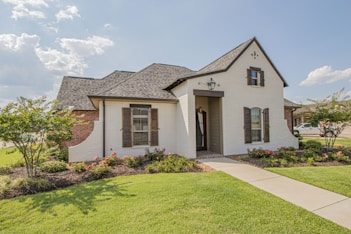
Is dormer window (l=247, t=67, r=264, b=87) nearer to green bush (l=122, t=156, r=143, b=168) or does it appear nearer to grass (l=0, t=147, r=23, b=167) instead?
green bush (l=122, t=156, r=143, b=168)

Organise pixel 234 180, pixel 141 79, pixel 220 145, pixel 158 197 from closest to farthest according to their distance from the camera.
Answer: pixel 158 197, pixel 234 180, pixel 220 145, pixel 141 79

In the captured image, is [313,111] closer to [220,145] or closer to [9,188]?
[220,145]

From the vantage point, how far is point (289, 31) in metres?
10.2

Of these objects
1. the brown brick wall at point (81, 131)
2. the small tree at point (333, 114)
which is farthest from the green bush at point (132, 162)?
the small tree at point (333, 114)

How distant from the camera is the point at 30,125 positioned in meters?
5.55

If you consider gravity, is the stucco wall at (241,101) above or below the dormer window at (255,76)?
below

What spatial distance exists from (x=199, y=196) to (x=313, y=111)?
34.8ft

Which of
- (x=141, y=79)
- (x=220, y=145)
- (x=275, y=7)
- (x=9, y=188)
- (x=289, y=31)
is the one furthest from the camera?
(x=141, y=79)

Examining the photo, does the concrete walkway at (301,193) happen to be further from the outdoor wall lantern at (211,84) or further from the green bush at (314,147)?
the green bush at (314,147)

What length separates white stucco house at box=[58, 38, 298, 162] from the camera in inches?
342

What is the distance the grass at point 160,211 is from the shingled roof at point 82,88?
838 cm

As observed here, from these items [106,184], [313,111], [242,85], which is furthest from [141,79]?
[313,111]

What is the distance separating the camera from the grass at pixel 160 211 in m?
2.99

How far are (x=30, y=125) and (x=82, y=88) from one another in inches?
350
